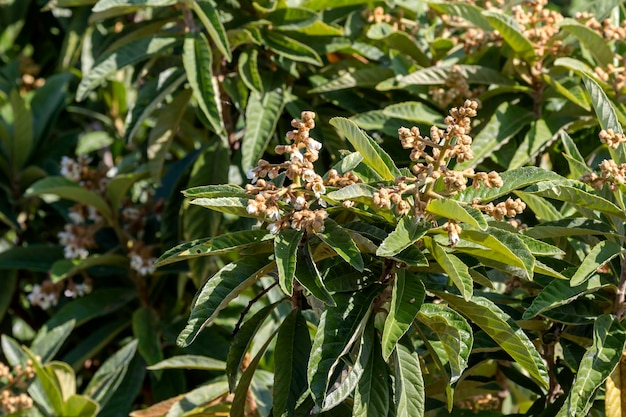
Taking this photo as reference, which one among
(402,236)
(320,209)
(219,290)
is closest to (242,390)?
(219,290)

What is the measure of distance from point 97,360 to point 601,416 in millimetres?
1860

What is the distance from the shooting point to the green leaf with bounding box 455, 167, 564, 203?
167 cm

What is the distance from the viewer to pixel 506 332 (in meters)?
1.67

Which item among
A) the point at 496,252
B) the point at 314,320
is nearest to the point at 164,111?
the point at 314,320

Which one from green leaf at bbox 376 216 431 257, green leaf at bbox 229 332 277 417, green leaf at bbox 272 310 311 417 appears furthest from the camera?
green leaf at bbox 229 332 277 417

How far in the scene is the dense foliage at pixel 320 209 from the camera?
1.65 metres

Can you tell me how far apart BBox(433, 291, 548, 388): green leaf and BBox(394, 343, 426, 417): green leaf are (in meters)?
0.13

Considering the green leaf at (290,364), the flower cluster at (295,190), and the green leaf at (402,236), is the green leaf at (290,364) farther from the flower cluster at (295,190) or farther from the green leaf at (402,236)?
the green leaf at (402,236)

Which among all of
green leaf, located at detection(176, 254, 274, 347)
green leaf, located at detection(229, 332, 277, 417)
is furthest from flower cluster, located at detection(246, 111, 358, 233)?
green leaf, located at detection(229, 332, 277, 417)

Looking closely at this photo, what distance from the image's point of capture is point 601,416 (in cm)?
196

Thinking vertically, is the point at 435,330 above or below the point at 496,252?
below

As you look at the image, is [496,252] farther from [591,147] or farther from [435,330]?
[591,147]

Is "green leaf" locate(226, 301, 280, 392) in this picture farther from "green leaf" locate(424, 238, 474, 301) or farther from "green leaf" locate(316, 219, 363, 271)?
"green leaf" locate(424, 238, 474, 301)

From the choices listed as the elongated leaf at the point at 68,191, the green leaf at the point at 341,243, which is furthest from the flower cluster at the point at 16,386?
the green leaf at the point at 341,243
